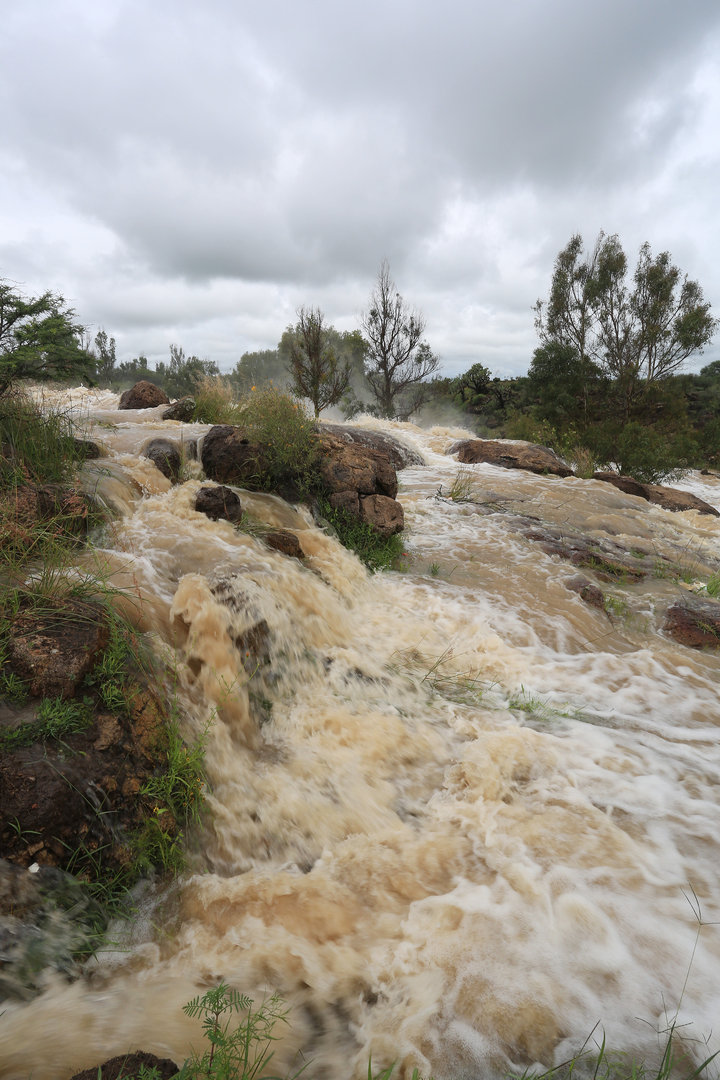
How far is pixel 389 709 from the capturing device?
326cm

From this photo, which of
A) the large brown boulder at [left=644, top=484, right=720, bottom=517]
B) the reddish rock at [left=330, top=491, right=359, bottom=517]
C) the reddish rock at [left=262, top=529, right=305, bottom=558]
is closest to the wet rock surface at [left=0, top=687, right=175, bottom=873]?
the reddish rock at [left=262, top=529, right=305, bottom=558]

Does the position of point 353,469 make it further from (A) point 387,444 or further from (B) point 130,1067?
(A) point 387,444

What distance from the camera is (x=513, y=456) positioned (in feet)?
40.2

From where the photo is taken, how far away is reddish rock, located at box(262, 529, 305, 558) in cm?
451

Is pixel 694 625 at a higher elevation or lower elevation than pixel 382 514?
lower

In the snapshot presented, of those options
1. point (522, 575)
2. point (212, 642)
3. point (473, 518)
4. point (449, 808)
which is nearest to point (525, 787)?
point (449, 808)

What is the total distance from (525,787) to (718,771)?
1.22 metres

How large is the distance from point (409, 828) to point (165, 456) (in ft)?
15.9

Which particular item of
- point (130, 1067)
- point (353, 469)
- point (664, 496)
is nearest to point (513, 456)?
point (664, 496)

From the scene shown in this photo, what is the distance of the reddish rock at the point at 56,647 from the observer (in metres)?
2.04

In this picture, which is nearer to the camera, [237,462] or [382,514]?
[237,462]

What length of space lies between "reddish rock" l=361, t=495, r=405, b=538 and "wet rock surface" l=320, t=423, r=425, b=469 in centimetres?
482

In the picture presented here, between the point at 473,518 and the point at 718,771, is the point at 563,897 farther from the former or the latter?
the point at 473,518

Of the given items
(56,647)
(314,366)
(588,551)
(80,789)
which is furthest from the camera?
(314,366)
